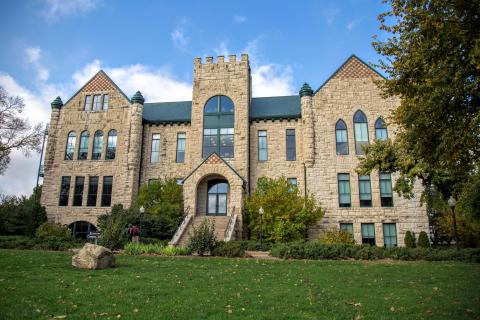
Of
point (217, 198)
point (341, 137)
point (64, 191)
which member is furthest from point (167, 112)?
point (341, 137)

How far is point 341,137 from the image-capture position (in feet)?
92.1

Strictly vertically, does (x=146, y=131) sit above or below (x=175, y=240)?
above

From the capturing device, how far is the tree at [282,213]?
2345 centimetres

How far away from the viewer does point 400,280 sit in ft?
34.9

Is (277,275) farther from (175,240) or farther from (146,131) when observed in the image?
(146,131)

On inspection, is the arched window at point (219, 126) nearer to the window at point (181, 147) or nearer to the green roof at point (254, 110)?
the green roof at point (254, 110)

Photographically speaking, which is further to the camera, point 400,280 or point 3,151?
point 3,151

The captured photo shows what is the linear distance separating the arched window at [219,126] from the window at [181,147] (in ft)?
7.03

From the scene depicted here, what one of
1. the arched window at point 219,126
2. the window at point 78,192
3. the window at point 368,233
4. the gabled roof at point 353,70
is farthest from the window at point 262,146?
the window at point 78,192

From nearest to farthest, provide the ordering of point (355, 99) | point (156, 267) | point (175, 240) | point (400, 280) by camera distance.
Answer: point (400, 280) < point (156, 267) < point (175, 240) < point (355, 99)

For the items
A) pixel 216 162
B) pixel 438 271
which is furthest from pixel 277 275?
pixel 216 162

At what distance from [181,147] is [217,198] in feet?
18.6

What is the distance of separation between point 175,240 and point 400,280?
14248mm

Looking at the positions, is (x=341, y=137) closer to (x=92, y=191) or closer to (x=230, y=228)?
(x=230, y=228)
